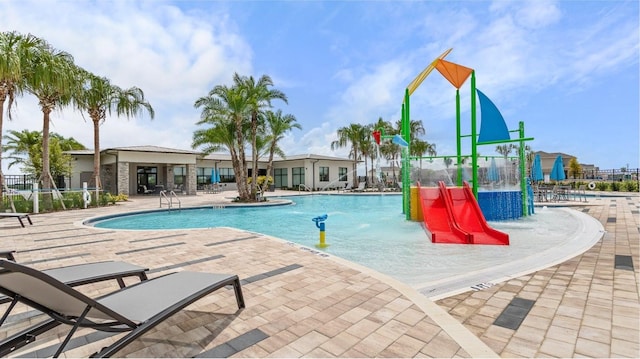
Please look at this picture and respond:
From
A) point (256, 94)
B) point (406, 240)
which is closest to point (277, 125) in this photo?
point (256, 94)

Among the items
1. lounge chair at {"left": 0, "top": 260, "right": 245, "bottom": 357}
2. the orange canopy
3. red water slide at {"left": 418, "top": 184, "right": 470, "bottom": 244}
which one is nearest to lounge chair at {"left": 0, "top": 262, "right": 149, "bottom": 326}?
lounge chair at {"left": 0, "top": 260, "right": 245, "bottom": 357}

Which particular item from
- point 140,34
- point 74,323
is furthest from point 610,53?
point 140,34

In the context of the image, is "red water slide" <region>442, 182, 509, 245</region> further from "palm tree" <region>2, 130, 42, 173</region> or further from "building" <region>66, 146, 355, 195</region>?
"palm tree" <region>2, 130, 42, 173</region>

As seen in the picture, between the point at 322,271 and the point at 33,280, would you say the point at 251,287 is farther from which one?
the point at 33,280

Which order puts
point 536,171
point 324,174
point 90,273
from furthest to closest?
1. point 324,174
2. point 536,171
3. point 90,273

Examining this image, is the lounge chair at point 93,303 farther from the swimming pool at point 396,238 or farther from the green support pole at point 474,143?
the green support pole at point 474,143

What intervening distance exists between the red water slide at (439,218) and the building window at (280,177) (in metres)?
26.3

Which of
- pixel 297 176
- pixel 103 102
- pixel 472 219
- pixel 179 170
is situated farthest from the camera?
pixel 297 176

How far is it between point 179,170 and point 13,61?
19957 mm

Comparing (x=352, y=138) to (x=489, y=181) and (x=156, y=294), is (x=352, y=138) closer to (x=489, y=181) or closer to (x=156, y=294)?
(x=489, y=181)

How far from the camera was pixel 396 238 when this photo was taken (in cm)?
796

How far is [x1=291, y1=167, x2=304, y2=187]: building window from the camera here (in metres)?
33.3

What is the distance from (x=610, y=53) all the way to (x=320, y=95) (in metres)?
11.7

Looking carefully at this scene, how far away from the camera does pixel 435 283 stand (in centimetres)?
395
